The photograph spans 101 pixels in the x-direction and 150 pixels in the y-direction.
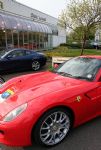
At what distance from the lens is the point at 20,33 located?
21656 mm

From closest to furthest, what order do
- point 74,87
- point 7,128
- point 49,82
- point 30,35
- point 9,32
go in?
point 7,128 → point 74,87 → point 49,82 → point 9,32 → point 30,35

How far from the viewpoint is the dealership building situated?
1938cm

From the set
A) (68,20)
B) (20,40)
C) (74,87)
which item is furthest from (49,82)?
(20,40)

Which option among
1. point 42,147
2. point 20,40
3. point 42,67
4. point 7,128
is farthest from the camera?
point 20,40

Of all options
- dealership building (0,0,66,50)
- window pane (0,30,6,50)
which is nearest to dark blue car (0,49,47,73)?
dealership building (0,0,66,50)

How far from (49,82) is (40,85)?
0.22 meters

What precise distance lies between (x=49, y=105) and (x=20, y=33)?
19447 mm

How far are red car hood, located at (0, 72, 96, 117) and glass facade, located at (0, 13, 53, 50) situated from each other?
15.1m

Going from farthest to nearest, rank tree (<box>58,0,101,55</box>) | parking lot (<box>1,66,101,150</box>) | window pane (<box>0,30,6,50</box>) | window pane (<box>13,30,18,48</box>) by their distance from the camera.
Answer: window pane (<box>13,30,18,48</box>)
window pane (<box>0,30,6,50</box>)
tree (<box>58,0,101,55</box>)
parking lot (<box>1,66,101,150</box>)

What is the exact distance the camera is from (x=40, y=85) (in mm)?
3779

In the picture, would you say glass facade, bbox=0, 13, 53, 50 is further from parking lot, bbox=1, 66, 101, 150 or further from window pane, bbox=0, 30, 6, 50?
parking lot, bbox=1, 66, 101, 150

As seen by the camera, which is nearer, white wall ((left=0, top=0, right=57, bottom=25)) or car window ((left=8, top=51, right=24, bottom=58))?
car window ((left=8, top=51, right=24, bottom=58))

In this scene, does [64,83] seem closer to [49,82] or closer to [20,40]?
[49,82]

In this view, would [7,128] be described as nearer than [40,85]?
Yes
